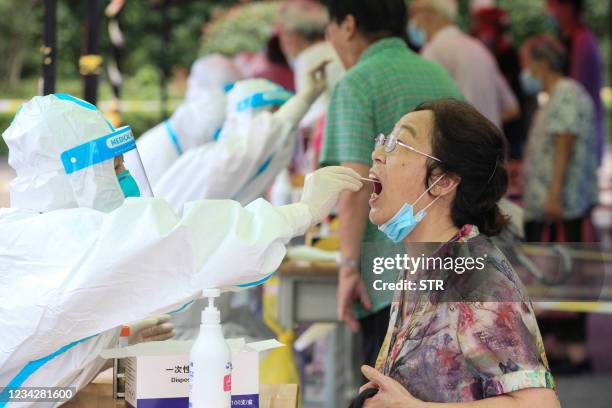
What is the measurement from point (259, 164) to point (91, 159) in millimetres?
1580

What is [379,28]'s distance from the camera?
10.5ft

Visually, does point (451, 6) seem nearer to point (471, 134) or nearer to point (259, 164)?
point (259, 164)

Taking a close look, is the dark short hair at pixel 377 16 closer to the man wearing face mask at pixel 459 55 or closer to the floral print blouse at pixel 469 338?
the floral print blouse at pixel 469 338

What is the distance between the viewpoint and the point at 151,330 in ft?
7.49

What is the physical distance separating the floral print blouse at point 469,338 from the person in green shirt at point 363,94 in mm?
678

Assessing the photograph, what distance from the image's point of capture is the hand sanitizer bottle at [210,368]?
1760 mm

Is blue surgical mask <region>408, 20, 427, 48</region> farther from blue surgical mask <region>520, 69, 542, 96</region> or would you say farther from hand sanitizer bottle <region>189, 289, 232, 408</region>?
hand sanitizer bottle <region>189, 289, 232, 408</region>

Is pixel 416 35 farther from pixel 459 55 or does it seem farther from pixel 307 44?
pixel 307 44

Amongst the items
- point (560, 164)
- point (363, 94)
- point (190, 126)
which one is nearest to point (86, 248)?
point (363, 94)

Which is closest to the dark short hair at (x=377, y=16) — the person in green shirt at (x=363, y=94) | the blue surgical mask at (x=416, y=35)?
the person in green shirt at (x=363, y=94)

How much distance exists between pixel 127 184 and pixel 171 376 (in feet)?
1.58

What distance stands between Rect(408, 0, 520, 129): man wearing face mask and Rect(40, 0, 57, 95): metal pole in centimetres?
226

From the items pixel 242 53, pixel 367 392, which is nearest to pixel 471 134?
pixel 367 392

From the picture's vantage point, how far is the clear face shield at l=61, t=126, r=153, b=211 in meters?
2.06
